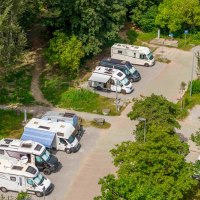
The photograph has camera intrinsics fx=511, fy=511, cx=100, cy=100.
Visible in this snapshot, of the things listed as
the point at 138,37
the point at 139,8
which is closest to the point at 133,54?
the point at 138,37

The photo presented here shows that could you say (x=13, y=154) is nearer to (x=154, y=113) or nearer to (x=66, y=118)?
(x=66, y=118)

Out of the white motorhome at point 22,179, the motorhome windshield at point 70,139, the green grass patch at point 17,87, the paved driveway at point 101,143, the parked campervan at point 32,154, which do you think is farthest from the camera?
the green grass patch at point 17,87

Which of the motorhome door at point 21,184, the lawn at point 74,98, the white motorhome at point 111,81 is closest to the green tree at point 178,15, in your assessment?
the white motorhome at point 111,81

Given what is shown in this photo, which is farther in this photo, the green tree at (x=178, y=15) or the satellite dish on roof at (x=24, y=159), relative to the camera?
the green tree at (x=178, y=15)

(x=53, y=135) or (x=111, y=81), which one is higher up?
(x=111, y=81)

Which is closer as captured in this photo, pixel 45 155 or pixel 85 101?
pixel 45 155

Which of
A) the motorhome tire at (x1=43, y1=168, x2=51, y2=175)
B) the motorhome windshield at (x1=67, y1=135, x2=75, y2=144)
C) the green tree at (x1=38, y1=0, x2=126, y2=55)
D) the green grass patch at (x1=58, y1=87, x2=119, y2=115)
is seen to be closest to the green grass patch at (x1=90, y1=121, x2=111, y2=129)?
the green grass patch at (x1=58, y1=87, x2=119, y2=115)

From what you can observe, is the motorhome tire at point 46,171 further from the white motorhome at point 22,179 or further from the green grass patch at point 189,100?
the green grass patch at point 189,100

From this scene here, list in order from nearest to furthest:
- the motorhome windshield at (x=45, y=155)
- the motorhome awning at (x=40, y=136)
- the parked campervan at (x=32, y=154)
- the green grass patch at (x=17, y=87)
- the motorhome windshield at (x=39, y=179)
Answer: the motorhome windshield at (x=39, y=179)
the parked campervan at (x=32, y=154)
the motorhome windshield at (x=45, y=155)
the motorhome awning at (x=40, y=136)
the green grass patch at (x=17, y=87)
